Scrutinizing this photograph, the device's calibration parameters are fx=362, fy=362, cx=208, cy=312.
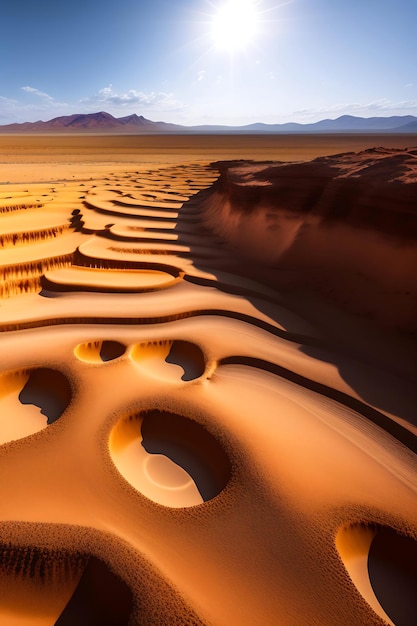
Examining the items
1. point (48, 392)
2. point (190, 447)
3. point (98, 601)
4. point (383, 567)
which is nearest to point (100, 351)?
point (48, 392)

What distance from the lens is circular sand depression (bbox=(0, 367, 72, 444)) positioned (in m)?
2.15

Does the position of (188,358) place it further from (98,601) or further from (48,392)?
(98,601)

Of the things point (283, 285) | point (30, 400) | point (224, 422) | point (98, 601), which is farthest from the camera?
point (283, 285)

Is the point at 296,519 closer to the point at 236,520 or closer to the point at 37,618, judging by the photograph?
the point at 236,520

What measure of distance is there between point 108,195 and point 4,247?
4047 mm

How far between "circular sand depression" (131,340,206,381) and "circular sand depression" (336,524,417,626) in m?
1.40

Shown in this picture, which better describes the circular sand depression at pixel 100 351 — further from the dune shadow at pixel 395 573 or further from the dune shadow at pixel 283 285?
the dune shadow at pixel 395 573

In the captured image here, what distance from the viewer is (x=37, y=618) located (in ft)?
4.16

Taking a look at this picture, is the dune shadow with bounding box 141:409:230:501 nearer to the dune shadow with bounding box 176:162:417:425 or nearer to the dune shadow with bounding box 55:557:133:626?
the dune shadow with bounding box 55:557:133:626

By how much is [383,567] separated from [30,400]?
215 centimetres

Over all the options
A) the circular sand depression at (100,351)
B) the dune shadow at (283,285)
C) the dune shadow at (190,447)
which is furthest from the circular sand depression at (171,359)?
the dune shadow at (283,285)

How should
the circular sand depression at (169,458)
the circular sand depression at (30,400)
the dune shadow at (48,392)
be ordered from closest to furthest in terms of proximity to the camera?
the circular sand depression at (169,458) < the circular sand depression at (30,400) < the dune shadow at (48,392)

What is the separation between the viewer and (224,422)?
2131 millimetres

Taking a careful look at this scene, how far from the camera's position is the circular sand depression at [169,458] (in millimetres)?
1793
